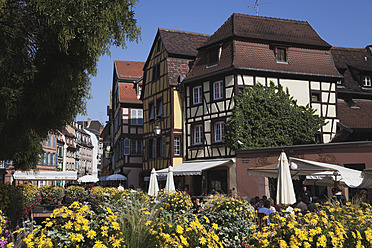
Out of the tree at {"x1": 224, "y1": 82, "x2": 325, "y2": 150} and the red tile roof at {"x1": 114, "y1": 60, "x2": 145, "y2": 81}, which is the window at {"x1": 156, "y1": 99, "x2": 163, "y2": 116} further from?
the red tile roof at {"x1": 114, "y1": 60, "x2": 145, "y2": 81}

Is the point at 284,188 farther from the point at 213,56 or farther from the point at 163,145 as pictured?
the point at 163,145

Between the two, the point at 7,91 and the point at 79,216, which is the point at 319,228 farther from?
the point at 7,91

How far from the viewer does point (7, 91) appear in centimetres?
941

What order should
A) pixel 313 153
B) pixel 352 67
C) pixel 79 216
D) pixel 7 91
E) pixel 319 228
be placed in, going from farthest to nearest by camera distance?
pixel 352 67 → pixel 313 153 → pixel 7 91 → pixel 319 228 → pixel 79 216

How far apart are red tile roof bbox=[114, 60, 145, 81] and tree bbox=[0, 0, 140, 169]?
3244cm

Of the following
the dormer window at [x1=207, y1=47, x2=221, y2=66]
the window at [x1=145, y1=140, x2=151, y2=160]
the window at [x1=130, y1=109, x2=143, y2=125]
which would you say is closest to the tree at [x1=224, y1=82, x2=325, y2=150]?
the dormer window at [x1=207, y1=47, x2=221, y2=66]

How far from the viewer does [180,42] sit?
32.4 meters

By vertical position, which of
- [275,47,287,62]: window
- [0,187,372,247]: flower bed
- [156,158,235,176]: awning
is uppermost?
[275,47,287,62]: window

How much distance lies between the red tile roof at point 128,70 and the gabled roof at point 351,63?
19.3 meters

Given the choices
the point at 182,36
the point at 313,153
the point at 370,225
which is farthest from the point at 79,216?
the point at 182,36

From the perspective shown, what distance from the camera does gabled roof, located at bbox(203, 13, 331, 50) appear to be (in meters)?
26.8

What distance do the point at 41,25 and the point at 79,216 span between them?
6467mm

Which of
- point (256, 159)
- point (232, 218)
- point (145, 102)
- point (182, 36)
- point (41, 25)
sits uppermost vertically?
point (182, 36)

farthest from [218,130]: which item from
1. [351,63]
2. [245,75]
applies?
[351,63]
